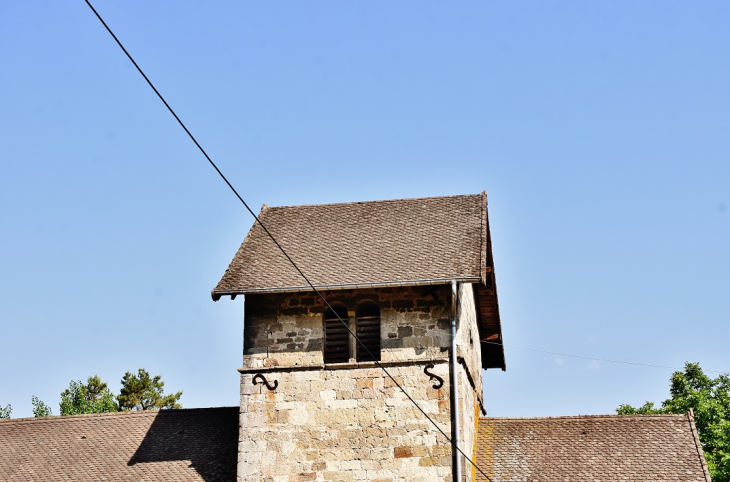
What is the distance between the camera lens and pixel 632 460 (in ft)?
61.7

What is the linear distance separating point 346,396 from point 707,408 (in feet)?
66.7

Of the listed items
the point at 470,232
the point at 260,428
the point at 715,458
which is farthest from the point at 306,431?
the point at 715,458

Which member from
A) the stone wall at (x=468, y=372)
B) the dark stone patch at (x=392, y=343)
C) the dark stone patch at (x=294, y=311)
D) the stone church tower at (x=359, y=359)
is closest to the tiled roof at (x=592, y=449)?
the stone wall at (x=468, y=372)

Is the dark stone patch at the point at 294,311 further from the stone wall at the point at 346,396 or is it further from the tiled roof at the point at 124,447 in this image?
the tiled roof at the point at 124,447

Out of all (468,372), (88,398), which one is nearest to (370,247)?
(468,372)

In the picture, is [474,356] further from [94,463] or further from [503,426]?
[94,463]

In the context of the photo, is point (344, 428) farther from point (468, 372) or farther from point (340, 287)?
point (468, 372)

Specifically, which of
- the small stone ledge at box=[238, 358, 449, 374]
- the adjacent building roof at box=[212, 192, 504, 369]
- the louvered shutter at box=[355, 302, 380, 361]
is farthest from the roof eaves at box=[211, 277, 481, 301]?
the small stone ledge at box=[238, 358, 449, 374]

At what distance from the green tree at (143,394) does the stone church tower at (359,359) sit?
3795cm

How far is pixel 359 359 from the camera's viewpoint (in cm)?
1861

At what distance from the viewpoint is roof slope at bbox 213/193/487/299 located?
18.8m

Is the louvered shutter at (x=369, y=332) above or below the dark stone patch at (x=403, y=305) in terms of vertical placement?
below

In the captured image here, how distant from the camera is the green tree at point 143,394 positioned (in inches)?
2190

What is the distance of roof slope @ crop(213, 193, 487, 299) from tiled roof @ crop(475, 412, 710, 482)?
4096 mm
